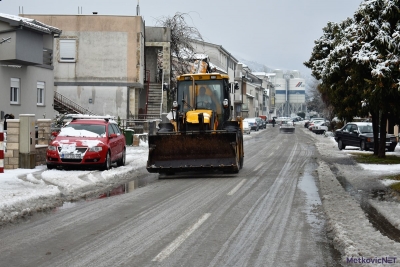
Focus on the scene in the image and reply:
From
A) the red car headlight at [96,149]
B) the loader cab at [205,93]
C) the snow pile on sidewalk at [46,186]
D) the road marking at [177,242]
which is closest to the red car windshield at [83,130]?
the red car headlight at [96,149]

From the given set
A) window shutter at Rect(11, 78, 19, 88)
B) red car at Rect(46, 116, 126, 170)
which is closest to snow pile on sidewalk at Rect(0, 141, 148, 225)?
red car at Rect(46, 116, 126, 170)

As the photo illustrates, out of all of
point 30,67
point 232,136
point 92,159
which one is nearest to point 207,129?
point 232,136

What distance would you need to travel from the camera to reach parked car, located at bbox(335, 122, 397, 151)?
112ft

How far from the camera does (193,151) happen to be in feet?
59.2

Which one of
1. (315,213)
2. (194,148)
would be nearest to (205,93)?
→ (194,148)

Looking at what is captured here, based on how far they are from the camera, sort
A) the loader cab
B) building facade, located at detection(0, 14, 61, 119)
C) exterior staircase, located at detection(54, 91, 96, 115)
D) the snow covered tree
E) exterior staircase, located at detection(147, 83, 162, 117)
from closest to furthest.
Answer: the snow covered tree → the loader cab → building facade, located at detection(0, 14, 61, 119) → exterior staircase, located at detection(54, 91, 96, 115) → exterior staircase, located at detection(147, 83, 162, 117)

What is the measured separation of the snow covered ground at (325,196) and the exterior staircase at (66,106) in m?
23.0

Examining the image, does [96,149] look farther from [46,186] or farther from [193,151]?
[46,186]

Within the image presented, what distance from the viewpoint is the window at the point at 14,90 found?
33.8 metres

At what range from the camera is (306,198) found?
1342 centimetres

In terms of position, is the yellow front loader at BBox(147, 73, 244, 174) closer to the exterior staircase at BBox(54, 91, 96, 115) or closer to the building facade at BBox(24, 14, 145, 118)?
the exterior staircase at BBox(54, 91, 96, 115)

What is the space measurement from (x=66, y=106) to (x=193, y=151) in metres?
27.5

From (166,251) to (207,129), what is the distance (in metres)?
11.3

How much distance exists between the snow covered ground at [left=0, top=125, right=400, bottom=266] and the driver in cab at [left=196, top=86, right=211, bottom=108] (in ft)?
9.92
